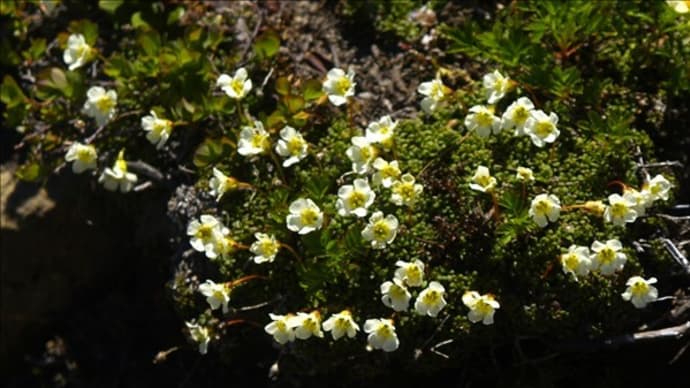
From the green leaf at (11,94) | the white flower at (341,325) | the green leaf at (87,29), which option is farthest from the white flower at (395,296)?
the green leaf at (11,94)

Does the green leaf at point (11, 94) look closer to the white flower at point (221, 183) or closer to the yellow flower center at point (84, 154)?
the yellow flower center at point (84, 154)

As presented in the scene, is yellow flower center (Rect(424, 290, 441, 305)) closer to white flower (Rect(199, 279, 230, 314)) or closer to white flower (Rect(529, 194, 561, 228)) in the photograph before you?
white flower (Rect(529, 194, 561, 228))

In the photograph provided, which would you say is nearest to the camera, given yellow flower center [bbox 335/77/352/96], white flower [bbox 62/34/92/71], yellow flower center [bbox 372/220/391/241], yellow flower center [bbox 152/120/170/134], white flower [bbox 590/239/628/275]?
white flower [bbox 590/239/628/275]

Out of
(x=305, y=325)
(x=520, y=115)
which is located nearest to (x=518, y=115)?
(x=520, y=115)

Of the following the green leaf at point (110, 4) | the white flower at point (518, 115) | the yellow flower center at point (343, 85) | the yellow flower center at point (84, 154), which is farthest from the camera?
A: the green leaf at point (110, 4)

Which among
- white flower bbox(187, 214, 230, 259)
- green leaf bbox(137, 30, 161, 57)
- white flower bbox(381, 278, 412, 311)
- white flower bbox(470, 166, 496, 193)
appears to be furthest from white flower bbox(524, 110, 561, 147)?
green leaf bbox(137, 30, 161, 57)

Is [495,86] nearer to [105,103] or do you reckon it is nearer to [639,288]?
[639,288]

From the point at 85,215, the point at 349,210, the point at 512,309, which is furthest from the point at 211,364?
the point at 512,309
